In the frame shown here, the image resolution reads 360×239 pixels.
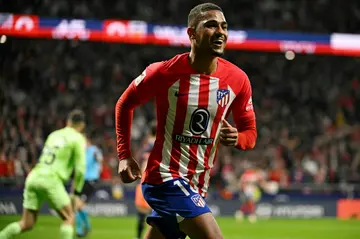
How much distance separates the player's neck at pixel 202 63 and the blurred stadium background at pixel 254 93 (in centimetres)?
1060

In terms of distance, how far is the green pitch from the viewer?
48.3 feet

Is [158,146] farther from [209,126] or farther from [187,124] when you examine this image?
[209,126]

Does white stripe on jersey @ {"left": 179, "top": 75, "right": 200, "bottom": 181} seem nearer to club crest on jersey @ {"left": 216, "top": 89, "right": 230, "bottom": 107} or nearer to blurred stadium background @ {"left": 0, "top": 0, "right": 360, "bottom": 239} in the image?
club crest on jersey @ {"left": 216, "top": 89, "right": 230, "bottom": 107}

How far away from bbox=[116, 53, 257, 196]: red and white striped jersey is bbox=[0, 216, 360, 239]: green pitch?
7.92 metres

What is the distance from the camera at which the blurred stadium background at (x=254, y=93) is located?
18750 millimetres

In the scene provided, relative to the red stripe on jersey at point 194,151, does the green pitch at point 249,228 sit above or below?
below

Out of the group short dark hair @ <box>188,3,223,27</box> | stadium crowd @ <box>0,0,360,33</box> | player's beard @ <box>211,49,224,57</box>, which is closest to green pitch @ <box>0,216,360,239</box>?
stadium crowd @ <box>0,0,360,33</box>

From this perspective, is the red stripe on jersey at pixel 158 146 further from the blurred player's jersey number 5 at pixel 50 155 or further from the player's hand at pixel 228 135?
the blurred player's jersey number 5 at pixel 50 155

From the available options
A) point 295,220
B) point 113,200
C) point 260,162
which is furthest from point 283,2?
point 113,200

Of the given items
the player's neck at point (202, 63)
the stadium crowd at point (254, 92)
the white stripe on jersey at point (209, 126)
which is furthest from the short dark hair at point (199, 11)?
the stadium crowd at point (254, 92)

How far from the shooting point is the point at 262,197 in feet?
70.7

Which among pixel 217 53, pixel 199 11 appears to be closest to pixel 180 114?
pixel 217 53

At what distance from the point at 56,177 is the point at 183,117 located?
4620 mm

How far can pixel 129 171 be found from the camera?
206 inches
